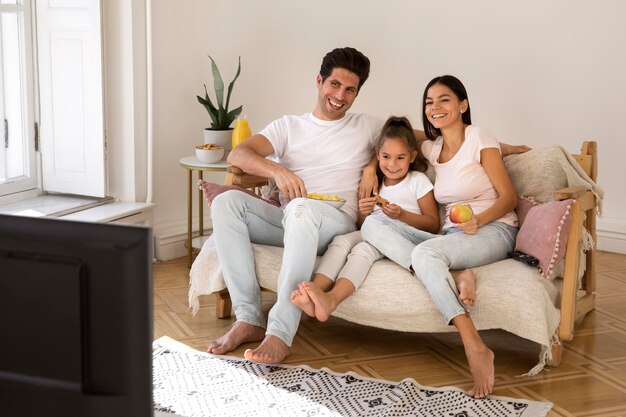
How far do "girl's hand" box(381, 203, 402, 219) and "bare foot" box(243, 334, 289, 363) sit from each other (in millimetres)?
649

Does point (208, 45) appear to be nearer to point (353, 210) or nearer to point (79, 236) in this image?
point (353, 210)

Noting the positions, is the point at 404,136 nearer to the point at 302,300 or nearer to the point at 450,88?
the point at 450,88

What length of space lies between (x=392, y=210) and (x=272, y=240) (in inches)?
19.7

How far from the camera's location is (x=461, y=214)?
3229 millimetres

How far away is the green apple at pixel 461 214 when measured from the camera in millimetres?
3227

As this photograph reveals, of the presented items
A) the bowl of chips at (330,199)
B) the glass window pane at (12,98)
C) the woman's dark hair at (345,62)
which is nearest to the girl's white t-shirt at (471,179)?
the bowl of chips at (330,199)

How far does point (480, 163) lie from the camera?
11.2ft

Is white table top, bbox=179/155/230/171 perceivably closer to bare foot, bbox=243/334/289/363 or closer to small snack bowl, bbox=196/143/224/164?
small snack bowl, bbox=196/143/224/164

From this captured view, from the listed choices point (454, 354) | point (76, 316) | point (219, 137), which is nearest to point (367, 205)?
point (454, 354)

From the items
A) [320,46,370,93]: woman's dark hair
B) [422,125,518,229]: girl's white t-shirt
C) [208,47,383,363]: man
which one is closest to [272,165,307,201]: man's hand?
[208,47,383,363]: man

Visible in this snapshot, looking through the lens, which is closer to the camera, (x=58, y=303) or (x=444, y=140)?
(x=58, y=303)

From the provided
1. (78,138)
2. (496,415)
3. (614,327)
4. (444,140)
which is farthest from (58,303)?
(78,138)

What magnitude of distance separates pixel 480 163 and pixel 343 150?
57cm

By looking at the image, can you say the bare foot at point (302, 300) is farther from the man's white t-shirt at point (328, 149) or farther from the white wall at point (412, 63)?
the white wall at point (412, 63)
